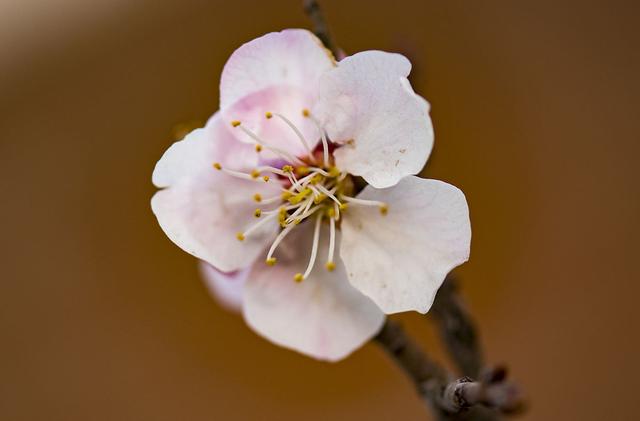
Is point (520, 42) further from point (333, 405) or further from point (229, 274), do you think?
point (229, 274)

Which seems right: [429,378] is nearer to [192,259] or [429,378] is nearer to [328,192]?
[328,192]

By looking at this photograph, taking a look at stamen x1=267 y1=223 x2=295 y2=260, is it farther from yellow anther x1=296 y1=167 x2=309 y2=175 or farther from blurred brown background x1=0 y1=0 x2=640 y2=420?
blurred brown background x1=0 y1=0 x2=640 y2=420

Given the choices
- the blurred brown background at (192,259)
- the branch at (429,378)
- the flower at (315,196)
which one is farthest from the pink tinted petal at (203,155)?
the blurred brown background at (192,259)

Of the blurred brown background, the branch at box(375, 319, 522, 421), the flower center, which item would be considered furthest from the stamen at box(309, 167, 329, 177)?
the blurred brown background

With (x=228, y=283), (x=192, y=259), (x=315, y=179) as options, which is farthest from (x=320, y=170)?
(x=192, y=259)

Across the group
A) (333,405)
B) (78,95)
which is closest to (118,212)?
(78,95)

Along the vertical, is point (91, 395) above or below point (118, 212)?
below
